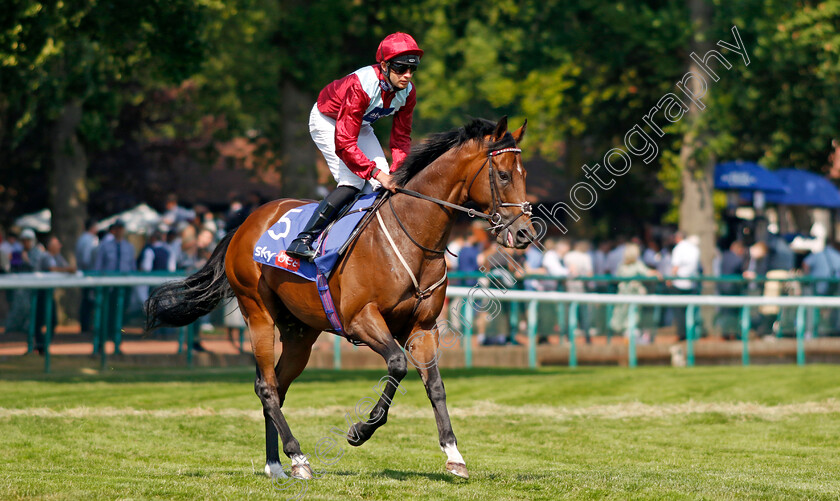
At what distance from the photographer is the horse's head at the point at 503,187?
6293mm

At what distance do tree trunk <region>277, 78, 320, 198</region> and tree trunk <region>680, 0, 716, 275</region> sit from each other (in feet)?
22.0

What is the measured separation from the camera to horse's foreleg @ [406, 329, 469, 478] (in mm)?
6238

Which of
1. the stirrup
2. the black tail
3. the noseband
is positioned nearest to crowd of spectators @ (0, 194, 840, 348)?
the black tail

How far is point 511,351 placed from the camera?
15906 millimetres

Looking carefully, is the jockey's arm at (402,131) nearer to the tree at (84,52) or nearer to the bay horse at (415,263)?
the bay horse at (415,263)

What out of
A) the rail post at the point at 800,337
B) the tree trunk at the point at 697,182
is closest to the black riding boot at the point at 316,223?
the rail post at the point at 800,337

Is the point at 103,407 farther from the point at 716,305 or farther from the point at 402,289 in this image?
the point at 716,305

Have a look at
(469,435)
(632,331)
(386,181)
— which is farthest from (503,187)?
(632,331)

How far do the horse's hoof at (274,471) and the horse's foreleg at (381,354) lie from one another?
2.22ft

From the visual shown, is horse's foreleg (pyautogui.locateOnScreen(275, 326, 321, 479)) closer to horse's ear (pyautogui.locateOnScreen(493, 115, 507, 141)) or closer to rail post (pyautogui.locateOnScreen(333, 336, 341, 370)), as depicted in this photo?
horse's ear (pyautogui.locateOnScreen(493, 115, 507, 141))

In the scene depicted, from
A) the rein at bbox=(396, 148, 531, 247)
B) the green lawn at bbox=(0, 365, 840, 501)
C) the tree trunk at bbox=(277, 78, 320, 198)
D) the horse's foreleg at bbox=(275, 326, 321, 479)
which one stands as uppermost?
the tree trunk at bbox=(277, 78, 320, 198)

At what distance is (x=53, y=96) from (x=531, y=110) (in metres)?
15.8

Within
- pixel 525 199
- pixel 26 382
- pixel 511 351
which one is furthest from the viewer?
pixel 511 351

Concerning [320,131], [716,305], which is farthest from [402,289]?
[716,305]
